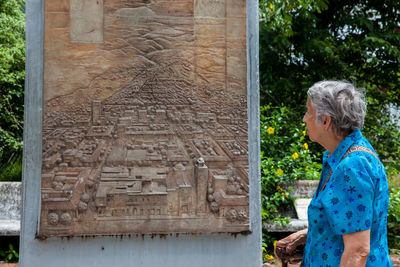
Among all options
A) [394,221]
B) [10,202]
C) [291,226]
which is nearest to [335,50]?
[394,221]

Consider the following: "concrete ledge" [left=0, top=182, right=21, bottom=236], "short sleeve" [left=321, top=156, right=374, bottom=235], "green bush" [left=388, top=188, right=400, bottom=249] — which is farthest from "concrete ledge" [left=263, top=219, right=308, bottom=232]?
"concrete ledge" [left=0, top=182, right=21, bottom=236]

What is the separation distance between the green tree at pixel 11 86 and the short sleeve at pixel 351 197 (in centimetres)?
545

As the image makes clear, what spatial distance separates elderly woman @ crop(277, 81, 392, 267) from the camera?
5.38 ft

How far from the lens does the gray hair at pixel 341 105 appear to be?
1.81 metres

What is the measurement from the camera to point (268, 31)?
261 inches

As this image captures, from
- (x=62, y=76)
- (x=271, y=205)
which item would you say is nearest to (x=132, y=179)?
(x=62, y=76)

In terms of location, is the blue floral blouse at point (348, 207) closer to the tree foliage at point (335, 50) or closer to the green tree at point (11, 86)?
the tree foliage at point (335, 50)

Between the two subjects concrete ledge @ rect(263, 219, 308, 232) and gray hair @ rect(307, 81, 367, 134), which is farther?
concrete ledge @ rect(263, 219, 308, 232)

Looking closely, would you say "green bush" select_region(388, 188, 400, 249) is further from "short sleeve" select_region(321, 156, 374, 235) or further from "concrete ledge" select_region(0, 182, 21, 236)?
"concrete ledge" select_region(0, 182, 21, 236)

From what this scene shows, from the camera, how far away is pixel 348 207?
165 cm

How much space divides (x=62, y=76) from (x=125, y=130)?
60cm

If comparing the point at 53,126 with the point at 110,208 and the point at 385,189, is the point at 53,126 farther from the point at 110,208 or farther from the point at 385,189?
the point at 385,189

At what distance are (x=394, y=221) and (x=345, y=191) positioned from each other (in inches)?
154

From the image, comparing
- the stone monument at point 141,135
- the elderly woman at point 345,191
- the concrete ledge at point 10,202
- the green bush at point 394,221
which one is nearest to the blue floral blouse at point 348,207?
the elderly woman at point 345,191
